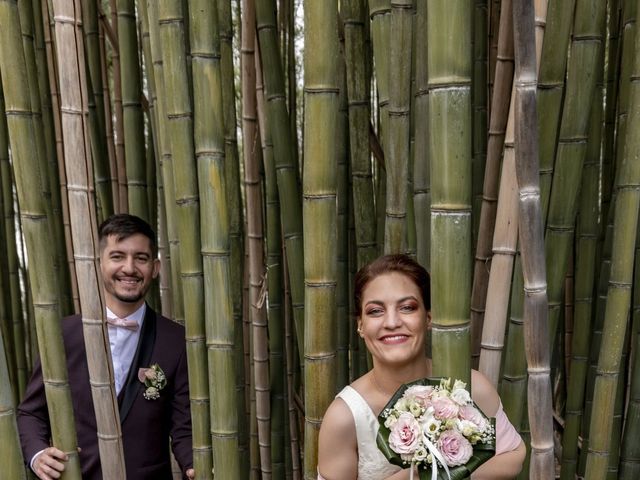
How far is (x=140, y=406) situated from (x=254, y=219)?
1.55 ft

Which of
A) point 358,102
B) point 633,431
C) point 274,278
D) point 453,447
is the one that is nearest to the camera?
point 453,447

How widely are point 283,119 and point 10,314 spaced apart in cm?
136

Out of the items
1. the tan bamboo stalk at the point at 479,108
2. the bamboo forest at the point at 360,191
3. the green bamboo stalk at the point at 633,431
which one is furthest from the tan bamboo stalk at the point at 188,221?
the green bamboo stalk at the point at 633,431

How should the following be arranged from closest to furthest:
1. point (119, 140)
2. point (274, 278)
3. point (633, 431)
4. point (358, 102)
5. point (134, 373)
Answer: point (358, 102), point (134, 373), point (633, 431), point (274, 278), point (119, 140)

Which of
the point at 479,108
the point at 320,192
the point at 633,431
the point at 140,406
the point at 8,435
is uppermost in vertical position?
the point at 479,108

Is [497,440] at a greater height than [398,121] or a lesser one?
lesser

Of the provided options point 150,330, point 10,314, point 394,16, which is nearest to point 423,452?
point 394,16

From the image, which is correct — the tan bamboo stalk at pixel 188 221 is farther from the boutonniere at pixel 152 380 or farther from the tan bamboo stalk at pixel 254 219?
the boutonniere at pixel 152 380

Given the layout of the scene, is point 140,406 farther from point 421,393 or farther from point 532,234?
point 532,234

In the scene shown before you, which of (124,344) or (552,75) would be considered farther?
(124,344)

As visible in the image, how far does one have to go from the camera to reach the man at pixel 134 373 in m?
1.60

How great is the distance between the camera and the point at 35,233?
1.19m

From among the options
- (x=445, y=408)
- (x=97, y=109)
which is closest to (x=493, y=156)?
(x=445, y=408)

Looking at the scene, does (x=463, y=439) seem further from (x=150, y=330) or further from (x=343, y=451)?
(x=150, y=330)
